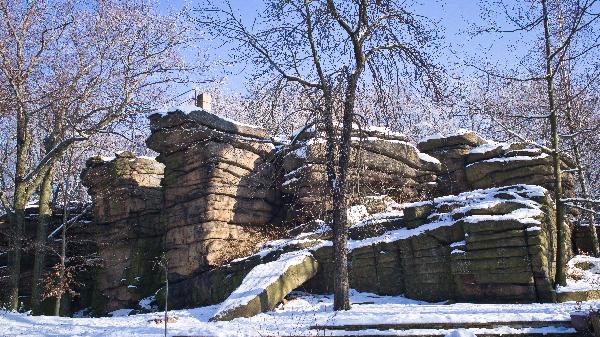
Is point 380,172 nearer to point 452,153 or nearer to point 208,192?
point 452,153

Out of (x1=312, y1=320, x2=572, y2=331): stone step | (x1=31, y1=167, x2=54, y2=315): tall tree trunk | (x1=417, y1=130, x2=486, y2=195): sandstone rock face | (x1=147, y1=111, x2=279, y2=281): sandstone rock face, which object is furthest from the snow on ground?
(x1=31, y1=167, x2=54, y2=315): tall tree trunk

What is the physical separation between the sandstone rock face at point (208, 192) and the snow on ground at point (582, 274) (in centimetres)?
881

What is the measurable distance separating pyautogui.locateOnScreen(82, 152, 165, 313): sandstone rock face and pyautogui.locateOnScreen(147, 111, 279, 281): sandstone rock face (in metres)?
2.48

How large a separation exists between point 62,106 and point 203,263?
21.2ft

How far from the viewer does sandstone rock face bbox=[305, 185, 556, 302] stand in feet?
31.5

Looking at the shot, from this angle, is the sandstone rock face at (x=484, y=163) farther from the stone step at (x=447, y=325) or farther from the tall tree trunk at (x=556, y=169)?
the stone step at (x=447, y=325)

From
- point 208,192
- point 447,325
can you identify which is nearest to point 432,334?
point 447,325

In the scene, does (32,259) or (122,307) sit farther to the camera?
(32,259)

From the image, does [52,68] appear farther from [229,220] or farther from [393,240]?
[393,240]

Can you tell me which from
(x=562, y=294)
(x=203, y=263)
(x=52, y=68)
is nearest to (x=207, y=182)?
(x=203, y=263)

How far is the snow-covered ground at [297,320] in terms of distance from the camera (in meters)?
7.00

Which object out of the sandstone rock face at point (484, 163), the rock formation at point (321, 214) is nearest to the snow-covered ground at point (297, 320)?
the rock formation at point (321, 214)

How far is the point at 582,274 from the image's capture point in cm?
1212

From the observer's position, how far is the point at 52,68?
16.5 metres
